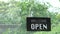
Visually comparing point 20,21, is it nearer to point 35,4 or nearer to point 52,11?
point 35,4

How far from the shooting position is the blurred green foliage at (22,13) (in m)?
1.65

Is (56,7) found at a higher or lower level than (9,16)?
higher

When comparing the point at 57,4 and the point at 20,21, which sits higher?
the point at 57,4

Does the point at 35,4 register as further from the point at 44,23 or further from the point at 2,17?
the point at 2,17

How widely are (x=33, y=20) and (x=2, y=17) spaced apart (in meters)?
0.37

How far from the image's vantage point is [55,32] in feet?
5.47

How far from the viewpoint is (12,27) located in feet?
5.44

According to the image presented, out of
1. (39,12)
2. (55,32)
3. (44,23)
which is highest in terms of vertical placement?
(39,12)

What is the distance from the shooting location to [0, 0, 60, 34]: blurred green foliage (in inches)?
65.2

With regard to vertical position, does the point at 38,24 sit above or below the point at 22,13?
below

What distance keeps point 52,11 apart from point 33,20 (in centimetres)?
27

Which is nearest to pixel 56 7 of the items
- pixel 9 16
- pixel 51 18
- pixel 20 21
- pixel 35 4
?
pixel 51 18

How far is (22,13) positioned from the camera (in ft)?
5.47

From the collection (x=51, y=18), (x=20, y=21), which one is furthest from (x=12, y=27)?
(x=51, y=18)
